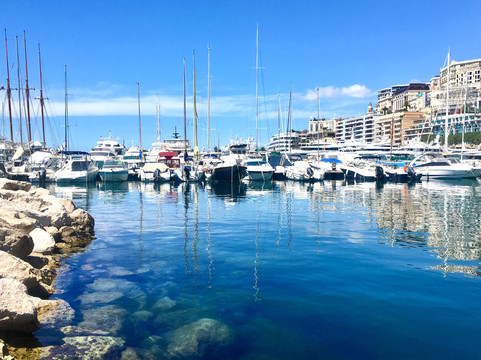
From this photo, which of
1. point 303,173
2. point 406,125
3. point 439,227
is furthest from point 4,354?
point 406,125

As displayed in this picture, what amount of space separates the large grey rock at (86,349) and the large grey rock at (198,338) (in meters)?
0.85

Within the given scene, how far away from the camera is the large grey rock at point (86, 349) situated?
574cm

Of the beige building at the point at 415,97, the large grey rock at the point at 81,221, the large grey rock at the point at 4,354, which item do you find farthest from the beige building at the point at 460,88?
the large grey rock at the point at 4,354

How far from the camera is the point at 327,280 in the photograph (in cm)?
968

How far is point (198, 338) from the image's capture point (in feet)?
21.6

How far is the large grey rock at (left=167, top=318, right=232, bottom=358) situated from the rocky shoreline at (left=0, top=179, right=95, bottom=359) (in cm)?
230

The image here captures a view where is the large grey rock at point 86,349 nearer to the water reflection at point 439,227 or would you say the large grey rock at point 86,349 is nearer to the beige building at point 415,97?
the water reflection at point 439,227

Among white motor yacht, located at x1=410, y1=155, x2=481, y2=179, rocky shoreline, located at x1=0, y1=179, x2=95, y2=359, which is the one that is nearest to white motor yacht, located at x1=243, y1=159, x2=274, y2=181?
white motor yacht, located at x1=410, y1=155, x2=481, y2=179

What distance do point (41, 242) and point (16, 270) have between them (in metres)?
3.69

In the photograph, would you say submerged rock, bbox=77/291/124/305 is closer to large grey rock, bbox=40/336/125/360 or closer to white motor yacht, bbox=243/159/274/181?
large grey rock, bbox=40/336/125/360

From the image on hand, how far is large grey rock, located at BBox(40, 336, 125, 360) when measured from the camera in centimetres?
574

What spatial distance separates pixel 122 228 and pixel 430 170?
45.9m

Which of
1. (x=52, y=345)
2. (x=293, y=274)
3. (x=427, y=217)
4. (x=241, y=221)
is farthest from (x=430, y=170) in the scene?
(x=52, y=345)

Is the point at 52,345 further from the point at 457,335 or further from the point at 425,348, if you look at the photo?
the point at 457,335
